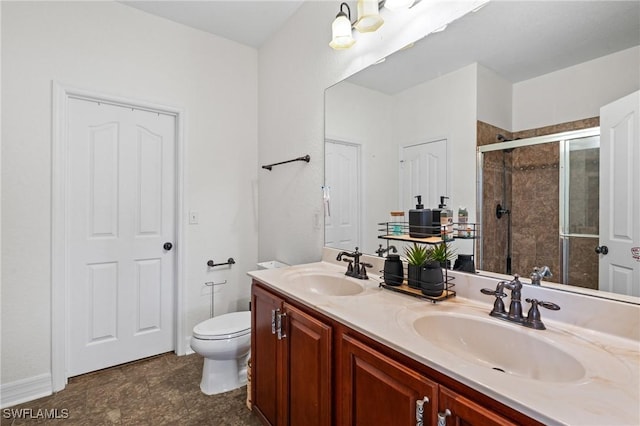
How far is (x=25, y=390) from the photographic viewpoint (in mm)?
1907

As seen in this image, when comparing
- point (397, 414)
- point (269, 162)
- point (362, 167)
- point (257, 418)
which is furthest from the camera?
point (269, 162)

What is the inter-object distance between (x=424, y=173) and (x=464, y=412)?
1.05 m

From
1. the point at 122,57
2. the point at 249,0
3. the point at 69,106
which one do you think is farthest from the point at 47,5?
the point at 249,0

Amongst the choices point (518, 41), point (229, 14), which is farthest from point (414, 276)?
point (229, 14)

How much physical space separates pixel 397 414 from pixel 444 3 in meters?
1.63

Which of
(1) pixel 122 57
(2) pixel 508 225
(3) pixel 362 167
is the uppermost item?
(1) pixel 122 57

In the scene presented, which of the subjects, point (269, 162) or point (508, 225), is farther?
point (269, 162)

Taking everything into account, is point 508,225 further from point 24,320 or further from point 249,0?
point 24,320

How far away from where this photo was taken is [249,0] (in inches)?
87.5

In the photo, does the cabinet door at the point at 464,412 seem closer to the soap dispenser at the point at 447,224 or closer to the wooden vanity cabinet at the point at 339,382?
the wooden vanity cabinet at the point at 339,382

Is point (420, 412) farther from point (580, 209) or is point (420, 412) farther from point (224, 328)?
point (224, 328)

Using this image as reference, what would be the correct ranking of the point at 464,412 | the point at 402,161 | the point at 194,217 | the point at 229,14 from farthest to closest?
the point at 194,217
the point at 229,14
the point at 402,161
the point at 464,412

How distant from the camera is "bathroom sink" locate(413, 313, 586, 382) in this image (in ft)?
2.69

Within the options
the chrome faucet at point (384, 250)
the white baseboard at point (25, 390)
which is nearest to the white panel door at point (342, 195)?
the chrome faucet at point (384, 250)
